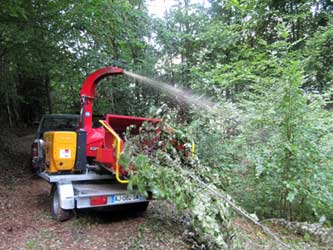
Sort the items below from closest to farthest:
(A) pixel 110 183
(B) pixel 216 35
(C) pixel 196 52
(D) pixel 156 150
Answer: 1. (D) pixel 156 150
2. (A) pixel 110 183
3. (B) pixel 216 35
4. (C) pixel 196 52

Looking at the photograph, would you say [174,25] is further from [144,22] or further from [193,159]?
[193,159]

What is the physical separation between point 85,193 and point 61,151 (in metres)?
0.85

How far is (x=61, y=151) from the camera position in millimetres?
4387

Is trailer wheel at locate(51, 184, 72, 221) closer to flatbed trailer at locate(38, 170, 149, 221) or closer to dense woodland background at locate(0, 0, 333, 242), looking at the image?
flatbed trailer at locate(38, 170, 149, 221)

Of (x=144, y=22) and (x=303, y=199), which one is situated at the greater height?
(x=144, y=22)

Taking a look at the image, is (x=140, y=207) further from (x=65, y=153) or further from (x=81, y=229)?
(x=65, y=153)

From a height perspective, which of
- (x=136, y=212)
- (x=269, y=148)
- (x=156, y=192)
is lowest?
(x=136, y=212)

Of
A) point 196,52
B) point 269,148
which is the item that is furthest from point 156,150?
point 196,52

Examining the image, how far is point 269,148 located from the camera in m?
4.76

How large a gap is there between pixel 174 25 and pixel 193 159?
8999 millimetres

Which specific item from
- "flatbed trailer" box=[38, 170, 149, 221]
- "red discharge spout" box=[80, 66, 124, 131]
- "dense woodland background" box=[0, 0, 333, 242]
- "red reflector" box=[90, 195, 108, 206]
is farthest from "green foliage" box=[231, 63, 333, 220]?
"red discharge spout" box=[80, 66, 124, 131]

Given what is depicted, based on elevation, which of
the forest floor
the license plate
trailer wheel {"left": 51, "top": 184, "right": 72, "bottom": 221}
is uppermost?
the license plate

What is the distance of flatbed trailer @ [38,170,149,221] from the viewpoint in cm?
398

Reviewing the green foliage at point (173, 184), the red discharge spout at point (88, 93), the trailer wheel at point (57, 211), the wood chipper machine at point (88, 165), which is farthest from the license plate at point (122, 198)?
the red discharge spout at point (88, 93)
